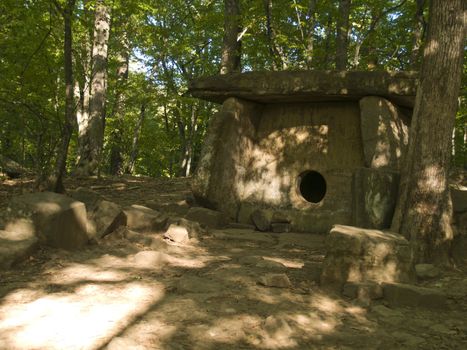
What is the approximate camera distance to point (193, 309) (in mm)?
3381

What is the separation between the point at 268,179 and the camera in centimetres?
791

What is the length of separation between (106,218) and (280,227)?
3023mm

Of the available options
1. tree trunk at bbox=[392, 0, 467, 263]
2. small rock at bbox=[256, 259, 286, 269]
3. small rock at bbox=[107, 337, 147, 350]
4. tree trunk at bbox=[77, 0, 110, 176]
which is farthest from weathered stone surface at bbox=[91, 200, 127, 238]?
tree trunk at bbox=[77, 0, 110, 176]

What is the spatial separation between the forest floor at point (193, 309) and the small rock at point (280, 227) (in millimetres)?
2145

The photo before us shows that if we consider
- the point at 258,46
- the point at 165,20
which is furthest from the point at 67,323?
the point at 165,20

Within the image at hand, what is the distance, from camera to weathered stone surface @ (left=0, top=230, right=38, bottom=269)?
4129 mm

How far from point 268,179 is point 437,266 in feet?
11.8

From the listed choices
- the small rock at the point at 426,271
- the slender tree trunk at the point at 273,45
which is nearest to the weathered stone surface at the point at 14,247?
the small rock at the point at 426,271

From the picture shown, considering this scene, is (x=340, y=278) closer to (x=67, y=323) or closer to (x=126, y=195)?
(x=67, y=323)

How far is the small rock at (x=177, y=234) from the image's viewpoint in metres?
5.83

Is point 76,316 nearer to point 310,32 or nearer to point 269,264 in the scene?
point 269,264

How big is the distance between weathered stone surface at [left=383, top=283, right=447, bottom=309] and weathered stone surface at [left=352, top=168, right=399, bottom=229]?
1.77 meters

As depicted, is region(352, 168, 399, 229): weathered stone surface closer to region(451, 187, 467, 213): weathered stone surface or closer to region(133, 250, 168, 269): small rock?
region(451, 187, 467, 213): weathered stone surface

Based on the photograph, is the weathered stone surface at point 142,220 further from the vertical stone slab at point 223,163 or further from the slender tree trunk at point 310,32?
the slender tree trunk at point 310,32
